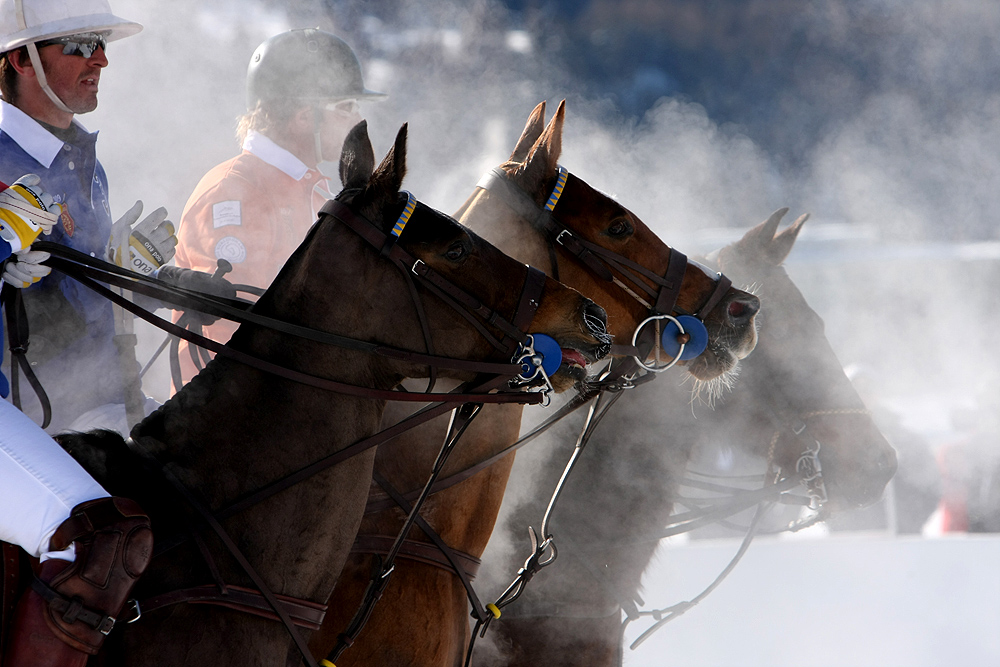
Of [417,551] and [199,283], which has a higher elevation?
[199,283]

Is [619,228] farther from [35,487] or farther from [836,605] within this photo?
[836,605]

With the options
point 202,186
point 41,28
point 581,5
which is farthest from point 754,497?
point 581,5

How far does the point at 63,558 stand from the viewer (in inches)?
70.9

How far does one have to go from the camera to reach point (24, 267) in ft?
7.09

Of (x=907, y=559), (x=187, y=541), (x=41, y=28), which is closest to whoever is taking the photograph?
(x=187, y=541)

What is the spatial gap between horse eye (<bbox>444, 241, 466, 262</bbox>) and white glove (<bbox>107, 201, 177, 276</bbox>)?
107cm

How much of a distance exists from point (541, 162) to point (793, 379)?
5.47 feet

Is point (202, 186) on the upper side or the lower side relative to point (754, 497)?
upper

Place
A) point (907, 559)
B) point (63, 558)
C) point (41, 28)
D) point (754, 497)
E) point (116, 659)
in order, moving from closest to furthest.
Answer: point (63, 558) < point (116, 659) < point (41, 28) < point (754, 497) < point (907, 559)

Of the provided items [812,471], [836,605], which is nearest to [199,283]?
[812,471]

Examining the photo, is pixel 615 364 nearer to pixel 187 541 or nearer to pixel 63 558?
pixel 187 541

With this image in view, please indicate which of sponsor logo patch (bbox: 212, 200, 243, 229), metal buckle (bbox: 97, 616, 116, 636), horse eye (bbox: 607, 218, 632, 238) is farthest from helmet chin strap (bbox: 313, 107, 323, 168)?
metal buckle (bbox: 97, 616, 116, 636)

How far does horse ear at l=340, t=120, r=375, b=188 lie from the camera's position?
7.64 feet

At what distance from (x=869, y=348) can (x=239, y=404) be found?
29.5ft
